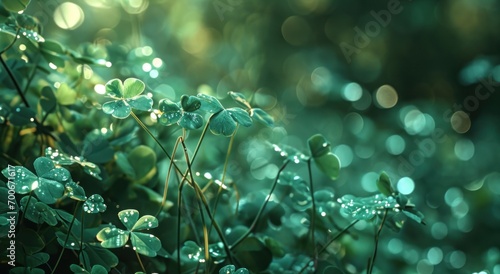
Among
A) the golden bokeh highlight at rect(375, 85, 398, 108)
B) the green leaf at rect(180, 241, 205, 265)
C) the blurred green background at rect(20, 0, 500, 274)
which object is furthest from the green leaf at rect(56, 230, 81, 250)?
the golden bokeh highlight at rect(375, 85, 398, 108)

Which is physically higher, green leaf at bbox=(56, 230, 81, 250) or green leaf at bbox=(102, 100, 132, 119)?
green leaf at bbox=(102, 100, 132, 119)

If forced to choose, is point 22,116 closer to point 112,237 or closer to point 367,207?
point 112,237

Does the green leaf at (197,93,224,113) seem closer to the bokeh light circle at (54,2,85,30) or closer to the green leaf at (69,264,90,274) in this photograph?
the green leaf at (69,264,90,274)

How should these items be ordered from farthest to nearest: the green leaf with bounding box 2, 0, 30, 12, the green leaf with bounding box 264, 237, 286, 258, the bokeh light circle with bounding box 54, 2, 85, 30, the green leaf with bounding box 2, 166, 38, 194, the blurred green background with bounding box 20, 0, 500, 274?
the bokeh light circle with bounding box 54, 2, 85, 30
the blurred green background with bounding box 20, 0, 500, 274
the green leaf with bounding box 264, 237, 286, 258
the green leaf with bounding box 2, 0, 30, 12
the green leaf with bounding box 2, 166, 38, 194

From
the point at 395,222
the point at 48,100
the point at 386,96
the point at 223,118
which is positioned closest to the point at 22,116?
the point at 48,100

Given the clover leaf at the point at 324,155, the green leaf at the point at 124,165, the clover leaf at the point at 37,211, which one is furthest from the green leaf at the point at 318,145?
the clover leaf at the point at 37,211

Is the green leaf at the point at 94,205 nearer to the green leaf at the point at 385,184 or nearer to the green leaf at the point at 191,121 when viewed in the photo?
the green leaf at the point at 191,121

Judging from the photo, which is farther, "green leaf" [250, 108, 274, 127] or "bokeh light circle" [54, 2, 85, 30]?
"bokeh light circle" [54, 2, 85, 30]
